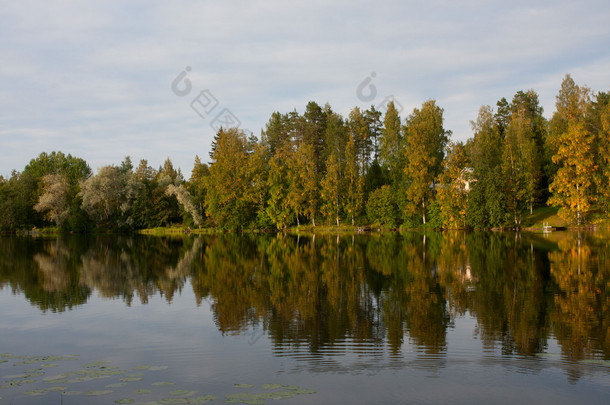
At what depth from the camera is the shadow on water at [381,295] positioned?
10180 millimetres

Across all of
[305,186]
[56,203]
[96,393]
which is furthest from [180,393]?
[56,203]

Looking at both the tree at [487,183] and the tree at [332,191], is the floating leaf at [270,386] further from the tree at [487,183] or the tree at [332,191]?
the tree at [332,191]

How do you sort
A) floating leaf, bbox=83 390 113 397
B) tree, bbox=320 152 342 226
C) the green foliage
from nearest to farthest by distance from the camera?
floating leaf, bbox=83 390 113 397 → the green foliage → tree, bbox=320 152 342 226

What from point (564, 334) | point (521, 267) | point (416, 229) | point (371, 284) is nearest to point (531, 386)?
point (564, 334)

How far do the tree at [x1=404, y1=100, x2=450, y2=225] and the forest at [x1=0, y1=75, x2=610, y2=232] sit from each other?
180mm

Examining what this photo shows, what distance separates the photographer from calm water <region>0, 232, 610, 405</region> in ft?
25.9

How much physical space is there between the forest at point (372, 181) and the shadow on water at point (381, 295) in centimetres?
2900

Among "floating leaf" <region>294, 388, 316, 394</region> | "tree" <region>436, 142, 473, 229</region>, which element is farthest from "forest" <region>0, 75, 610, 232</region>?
"floating leaf" <region>294, 388, 316, 394</region>

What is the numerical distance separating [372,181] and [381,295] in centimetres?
5952

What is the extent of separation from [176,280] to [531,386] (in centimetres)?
1712

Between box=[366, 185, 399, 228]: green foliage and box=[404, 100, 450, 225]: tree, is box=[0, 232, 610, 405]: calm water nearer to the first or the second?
box=[404, 100, 450, 225]: tree

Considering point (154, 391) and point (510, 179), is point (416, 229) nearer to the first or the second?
Answer: point (510, 179)

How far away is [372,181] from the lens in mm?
74688

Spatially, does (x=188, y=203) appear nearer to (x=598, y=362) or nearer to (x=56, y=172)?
(x=56, y=172)
